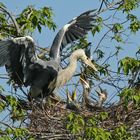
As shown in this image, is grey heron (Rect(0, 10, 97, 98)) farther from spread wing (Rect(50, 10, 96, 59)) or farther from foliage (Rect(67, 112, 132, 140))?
foliage (Rect(67, 112, 132, 140))

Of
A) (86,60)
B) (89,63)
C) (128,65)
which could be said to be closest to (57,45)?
(86,60)

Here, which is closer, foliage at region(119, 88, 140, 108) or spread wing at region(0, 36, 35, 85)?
foliage at region(119, 88, 140, 108)

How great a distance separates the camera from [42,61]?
9.42 metres

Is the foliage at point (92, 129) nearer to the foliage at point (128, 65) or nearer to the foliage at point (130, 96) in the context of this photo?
the foliage at point (130, 96)

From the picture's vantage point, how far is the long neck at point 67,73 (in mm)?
9305

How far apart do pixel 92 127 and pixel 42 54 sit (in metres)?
2.44

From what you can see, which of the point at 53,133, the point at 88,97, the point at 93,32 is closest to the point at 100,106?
the point at 88,97

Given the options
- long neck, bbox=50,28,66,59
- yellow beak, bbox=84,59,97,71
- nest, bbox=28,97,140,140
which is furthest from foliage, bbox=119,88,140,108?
long neck, bbox=50,28,66,59

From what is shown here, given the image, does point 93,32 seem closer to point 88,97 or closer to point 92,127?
point 88,97

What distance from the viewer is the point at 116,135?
7.54 meters

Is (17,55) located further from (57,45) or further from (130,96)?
(130,96)

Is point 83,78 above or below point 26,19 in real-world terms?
below

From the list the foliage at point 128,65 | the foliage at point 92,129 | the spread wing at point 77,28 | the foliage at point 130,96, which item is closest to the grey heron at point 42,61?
the spread wing at point 77,28

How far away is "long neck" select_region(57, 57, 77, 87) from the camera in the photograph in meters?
9.30
